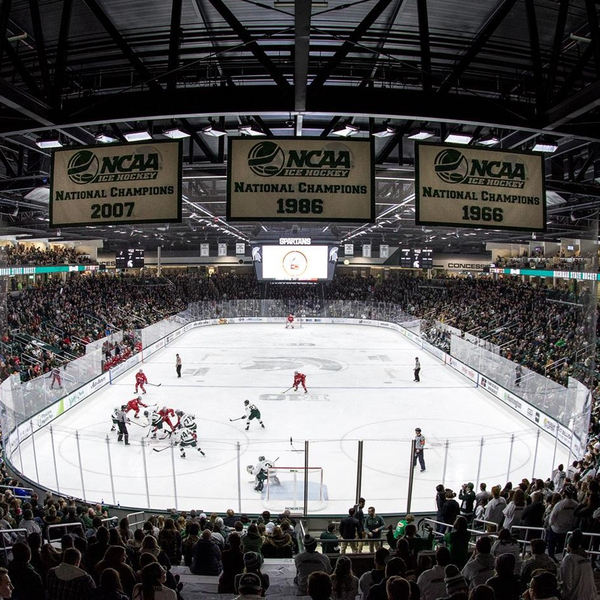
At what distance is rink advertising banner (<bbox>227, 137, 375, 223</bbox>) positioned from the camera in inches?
261

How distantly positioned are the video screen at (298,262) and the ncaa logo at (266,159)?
2426 cm

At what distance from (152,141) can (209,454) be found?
367 inches

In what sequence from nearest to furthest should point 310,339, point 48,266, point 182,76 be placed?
1. point 182,76
2. point 48,266
3. point 310,339

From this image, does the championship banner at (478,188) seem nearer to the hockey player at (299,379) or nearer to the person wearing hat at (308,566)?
the person wearing hat at (308,566)

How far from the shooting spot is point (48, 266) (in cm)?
3459

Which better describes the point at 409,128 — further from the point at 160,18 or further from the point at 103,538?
the point at 103,538

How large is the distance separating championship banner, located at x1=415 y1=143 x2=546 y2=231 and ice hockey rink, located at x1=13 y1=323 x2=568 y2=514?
14.9 feet

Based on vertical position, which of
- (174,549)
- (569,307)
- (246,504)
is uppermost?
(569,307)

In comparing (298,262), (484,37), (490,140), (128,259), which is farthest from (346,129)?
(128,259)

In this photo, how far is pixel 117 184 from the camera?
691 centimetres

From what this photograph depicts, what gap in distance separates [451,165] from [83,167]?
481 cm

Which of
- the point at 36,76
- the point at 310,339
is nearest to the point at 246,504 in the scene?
the point at 36,76

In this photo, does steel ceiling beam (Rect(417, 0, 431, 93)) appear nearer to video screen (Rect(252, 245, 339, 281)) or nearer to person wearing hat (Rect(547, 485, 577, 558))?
person wearing hat (Rect(547, 485, 577, 558))

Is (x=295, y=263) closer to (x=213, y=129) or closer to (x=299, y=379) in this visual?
(x=299, y=379)
